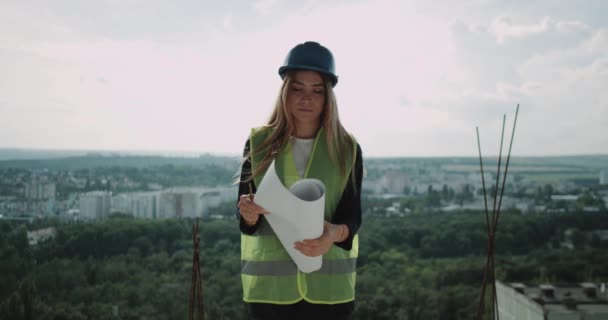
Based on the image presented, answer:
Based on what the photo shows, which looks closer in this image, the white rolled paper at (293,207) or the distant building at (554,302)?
the white rolled paper at (293,207)

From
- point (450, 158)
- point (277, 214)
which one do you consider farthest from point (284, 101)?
point (450, 158)

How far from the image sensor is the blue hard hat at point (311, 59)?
1.16 metres

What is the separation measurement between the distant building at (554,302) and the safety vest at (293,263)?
6.12m

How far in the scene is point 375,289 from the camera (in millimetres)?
13719

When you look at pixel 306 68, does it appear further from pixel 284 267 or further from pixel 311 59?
pixel 284 267

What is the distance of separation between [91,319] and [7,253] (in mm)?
2306

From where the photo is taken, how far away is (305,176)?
117 cm

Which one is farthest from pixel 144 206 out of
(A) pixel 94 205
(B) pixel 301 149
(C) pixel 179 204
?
(B) pixel 301 149

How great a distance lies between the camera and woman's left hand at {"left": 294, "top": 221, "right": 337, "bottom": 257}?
105 cm

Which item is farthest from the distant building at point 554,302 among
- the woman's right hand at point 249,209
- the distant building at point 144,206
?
the distant building at point 144,206

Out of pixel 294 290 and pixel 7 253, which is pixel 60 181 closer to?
pixel 7 253

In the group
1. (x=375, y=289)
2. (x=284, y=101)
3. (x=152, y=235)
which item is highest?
(x=284, y=101)

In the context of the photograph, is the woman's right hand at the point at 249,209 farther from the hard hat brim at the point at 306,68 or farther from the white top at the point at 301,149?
the hard hat brim at the point at 306,68

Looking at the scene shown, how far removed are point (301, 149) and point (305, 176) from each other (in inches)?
3.8
